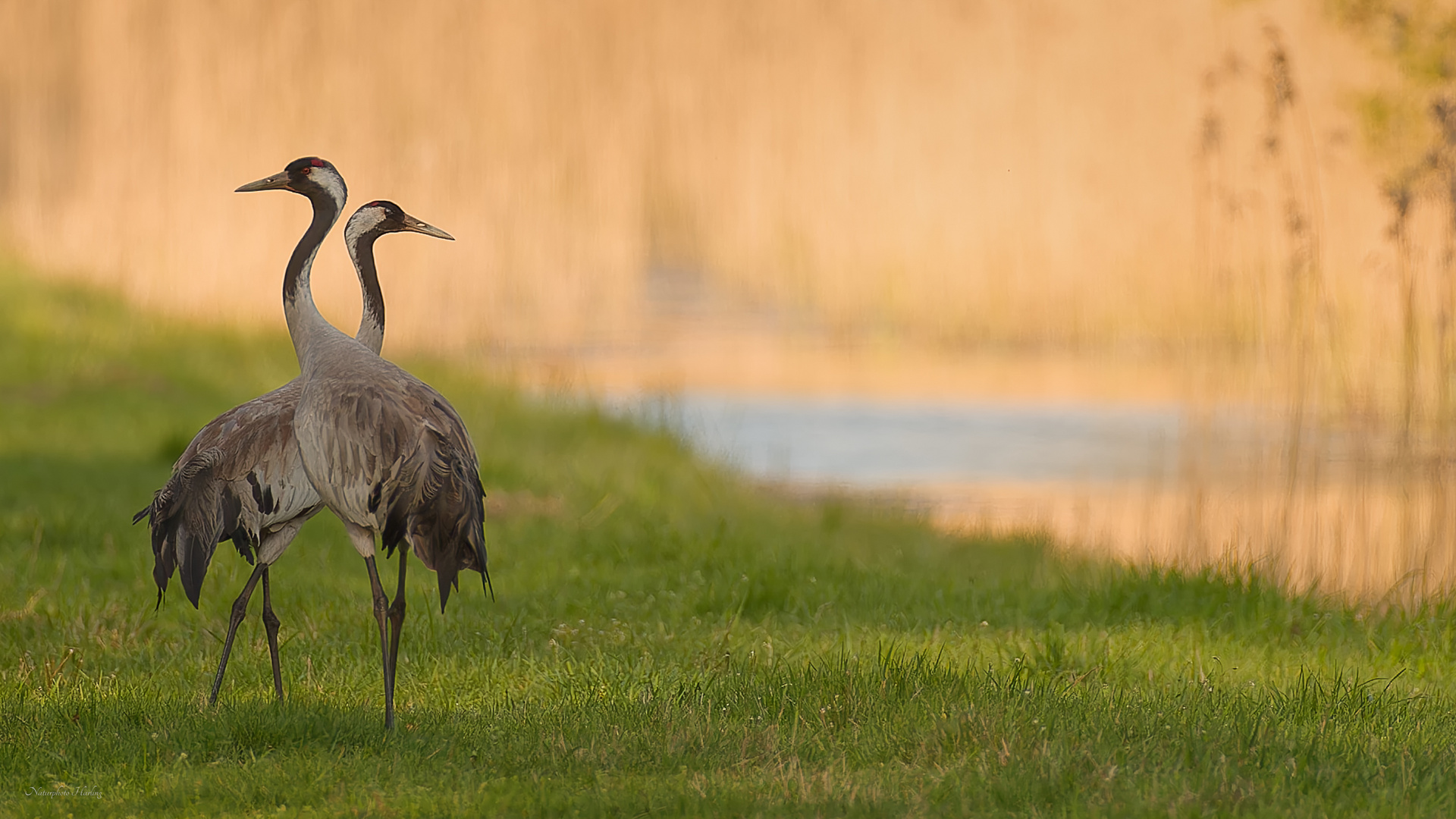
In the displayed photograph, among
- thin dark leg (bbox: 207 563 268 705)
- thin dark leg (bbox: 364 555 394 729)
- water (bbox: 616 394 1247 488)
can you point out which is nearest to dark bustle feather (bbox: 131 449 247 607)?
thin dark leg (bbox: 207 563 268 705)

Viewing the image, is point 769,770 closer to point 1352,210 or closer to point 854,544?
point 854,544

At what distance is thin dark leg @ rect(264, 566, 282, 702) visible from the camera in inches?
229

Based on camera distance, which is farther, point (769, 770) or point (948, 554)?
point (948, 554)

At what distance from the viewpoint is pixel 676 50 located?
21.7 metres

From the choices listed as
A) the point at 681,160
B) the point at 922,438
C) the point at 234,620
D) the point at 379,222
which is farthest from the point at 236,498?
the point at 681,160

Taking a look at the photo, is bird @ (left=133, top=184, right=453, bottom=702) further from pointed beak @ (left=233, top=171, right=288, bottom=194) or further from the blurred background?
the blurred background

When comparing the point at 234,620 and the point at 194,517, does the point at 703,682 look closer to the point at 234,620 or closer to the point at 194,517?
the point at 234,620

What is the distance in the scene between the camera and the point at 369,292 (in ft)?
20.5

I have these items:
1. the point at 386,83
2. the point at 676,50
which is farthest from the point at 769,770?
the point at 676,50

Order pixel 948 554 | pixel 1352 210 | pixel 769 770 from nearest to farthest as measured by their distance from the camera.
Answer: pixel 769 770 → pixel 948 554 → pixel 1352 210

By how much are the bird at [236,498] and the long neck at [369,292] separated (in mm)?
309

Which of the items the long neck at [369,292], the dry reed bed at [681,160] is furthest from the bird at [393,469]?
the dry reed bed at [681,160]

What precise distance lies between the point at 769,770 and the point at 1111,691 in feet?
5.74

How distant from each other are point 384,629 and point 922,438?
1081 cm
